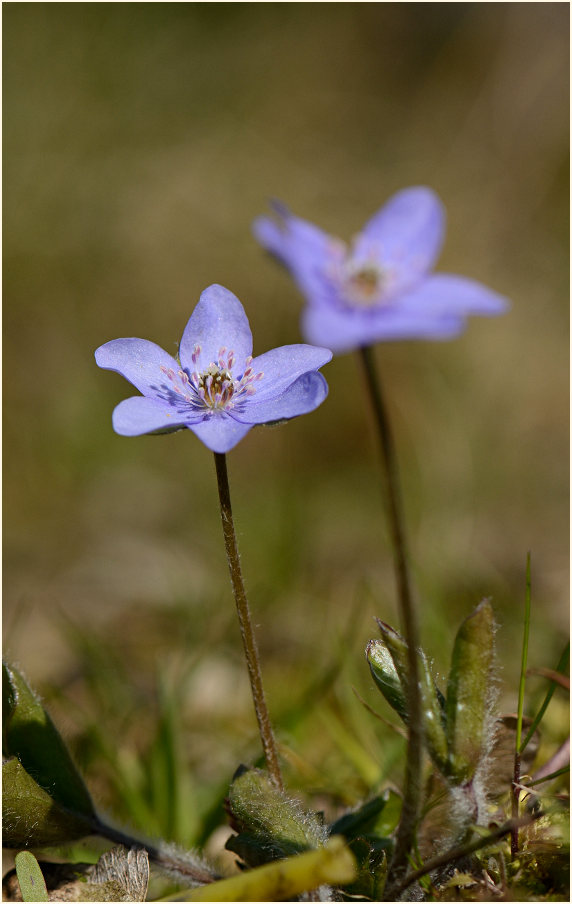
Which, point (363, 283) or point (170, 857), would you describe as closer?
point (363, 283)

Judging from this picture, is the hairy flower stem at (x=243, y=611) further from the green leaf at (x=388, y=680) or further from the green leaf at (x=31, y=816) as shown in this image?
the green leaf at (x=31, y=816)

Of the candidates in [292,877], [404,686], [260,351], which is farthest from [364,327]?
[260,351]

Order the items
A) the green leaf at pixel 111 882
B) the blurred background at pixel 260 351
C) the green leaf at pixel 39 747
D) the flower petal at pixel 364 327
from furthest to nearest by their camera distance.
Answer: the blurred background at pixel 260 351 → the green leaf at pixel 39 747 → the green leaf at pixel 111 882 → the flower petal at pixel 364 327

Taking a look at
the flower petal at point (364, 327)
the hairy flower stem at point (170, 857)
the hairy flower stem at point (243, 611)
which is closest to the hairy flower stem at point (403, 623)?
the flower petal at point (364, 327)

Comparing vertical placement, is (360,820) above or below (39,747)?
below

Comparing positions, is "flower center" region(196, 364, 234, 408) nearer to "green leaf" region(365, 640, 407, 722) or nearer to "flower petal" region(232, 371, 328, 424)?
"flower petal" region(232, 371, 328, 424)

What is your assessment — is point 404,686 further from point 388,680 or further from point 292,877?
point 292,877

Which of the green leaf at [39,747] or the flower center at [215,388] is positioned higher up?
the flower center at [215,388]
